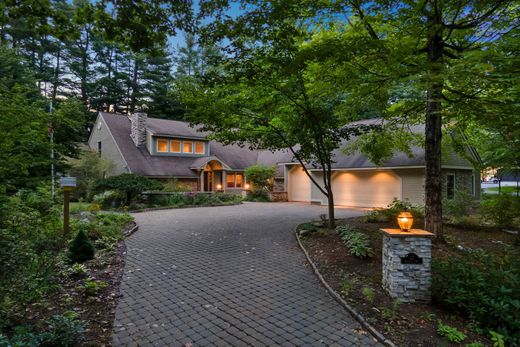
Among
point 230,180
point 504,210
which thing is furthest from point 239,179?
point 504,210

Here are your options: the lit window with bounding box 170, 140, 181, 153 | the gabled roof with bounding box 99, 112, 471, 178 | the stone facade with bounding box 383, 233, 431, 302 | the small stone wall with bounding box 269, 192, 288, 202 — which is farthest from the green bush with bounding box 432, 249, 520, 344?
the lit window with bounding box 170, 140, 181, 153

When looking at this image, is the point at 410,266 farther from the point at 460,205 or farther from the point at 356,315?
the point at 460,205

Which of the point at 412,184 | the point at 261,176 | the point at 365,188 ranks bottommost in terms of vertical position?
the point at 365,188

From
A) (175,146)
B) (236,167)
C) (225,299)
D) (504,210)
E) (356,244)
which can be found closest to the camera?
(225,299)

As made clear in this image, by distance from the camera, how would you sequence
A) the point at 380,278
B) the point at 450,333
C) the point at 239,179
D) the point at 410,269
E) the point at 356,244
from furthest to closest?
1. the point at 239,179
2. the point at 356,244
3. the point at 380,278
4. the point at 410,269
5. the point at 450,333

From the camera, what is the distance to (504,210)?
832 centimetres

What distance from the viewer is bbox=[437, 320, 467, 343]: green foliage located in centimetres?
339

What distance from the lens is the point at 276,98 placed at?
27.6 ft

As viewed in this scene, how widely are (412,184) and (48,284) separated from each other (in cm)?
1589

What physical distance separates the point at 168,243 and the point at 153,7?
595 centimetres

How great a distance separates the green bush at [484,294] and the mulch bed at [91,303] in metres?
4.67

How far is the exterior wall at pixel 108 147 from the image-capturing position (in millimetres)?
19891

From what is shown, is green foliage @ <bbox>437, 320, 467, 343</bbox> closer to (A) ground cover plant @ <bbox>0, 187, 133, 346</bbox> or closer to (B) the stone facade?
(B) the stone facade

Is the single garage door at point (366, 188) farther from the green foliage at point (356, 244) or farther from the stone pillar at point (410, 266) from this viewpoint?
the stone pillar at point (410, 266)
